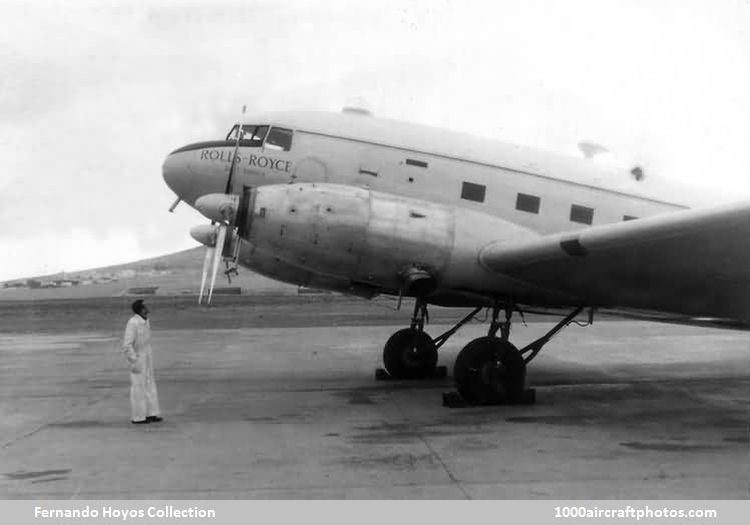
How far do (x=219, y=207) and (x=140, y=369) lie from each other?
2.27 meters

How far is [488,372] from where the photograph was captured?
1007 centimetres

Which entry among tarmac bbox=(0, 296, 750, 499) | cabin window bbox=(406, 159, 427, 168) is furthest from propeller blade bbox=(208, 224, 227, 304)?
cabin window bbox=(406, 159, 427, 168)

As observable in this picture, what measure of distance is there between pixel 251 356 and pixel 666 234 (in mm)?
11279

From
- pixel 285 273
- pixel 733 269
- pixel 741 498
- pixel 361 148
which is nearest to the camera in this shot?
pixel 741 498

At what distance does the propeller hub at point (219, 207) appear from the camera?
9.52 meters

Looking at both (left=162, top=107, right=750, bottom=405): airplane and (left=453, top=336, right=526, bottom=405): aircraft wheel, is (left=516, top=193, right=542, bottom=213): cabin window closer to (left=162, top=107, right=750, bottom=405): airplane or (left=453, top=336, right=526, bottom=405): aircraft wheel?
(left=162, top=107, right=750, bottom=405): airplane

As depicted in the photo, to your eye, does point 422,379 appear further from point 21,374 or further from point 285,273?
point 21,374

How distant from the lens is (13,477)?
6.82 meters

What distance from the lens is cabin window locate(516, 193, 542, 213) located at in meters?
10.9

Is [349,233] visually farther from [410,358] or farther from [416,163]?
[410,358]

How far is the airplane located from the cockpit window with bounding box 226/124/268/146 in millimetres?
24

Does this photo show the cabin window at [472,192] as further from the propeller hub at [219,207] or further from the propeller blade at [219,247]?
the propeller blade at [219,247]

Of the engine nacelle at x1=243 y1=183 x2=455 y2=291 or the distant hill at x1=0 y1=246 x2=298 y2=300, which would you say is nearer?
the engine nacelle at x1=243 y1=183 x2=455 y2=291
